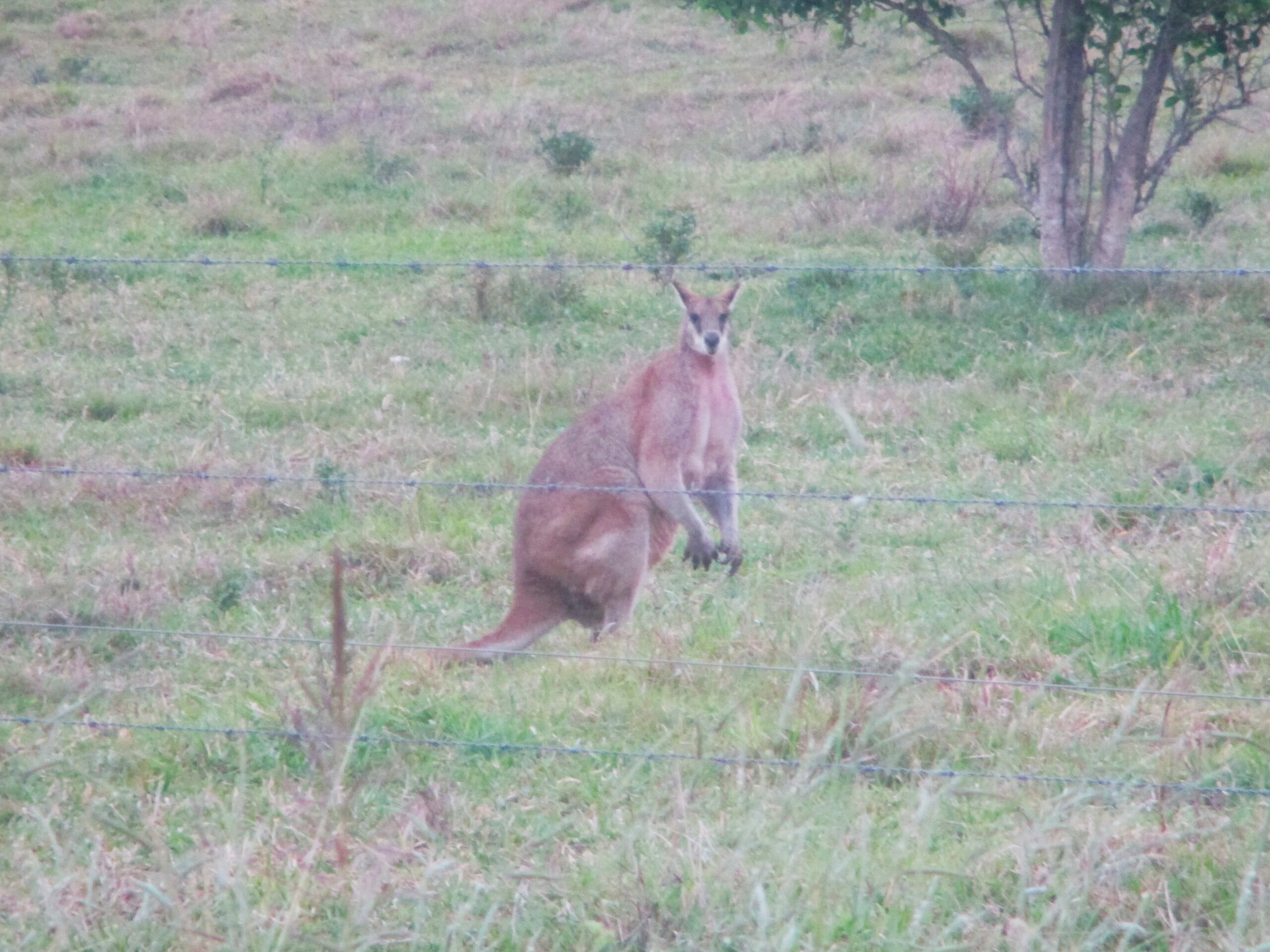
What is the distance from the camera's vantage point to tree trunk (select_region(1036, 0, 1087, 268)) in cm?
951

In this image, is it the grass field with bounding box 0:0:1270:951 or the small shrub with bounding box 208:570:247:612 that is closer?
the grass field with bounding box 0:0:1270:951

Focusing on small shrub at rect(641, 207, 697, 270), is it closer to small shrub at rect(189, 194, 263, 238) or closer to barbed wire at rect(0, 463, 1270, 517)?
small shrub at rect(189, 194, 263, 238)

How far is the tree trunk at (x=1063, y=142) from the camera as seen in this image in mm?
9508

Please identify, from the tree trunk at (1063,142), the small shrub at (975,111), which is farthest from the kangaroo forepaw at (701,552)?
the small shrub at (975,111)

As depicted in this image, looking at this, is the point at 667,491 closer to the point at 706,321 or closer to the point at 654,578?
the point at 654,578

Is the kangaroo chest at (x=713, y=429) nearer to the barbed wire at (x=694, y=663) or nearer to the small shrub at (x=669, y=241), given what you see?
the barbed wire at (x=694, y=663)

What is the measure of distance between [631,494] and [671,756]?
7.01 feet

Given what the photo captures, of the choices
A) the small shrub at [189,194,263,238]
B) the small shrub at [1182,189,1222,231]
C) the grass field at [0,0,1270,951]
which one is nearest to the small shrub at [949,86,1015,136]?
the grass field at [0,0,1270,951]

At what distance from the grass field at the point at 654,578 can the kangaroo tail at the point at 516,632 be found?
0.16 meters

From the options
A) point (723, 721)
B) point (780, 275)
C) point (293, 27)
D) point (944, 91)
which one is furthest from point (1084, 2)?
point (293, 27)

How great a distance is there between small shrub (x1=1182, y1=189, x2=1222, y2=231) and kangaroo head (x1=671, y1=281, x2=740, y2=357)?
6.56 m

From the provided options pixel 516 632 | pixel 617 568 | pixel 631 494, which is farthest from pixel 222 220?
pixel 516 632

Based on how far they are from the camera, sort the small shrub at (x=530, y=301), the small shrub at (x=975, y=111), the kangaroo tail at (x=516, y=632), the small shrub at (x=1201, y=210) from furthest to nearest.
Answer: the small shrub at (x=975, y=111) → the small shrub at (x=1201, y=210) → the small shrub at (x=530, y=301) → the kangaroo tail at (x=516, y=632)

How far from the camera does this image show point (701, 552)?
561cm
